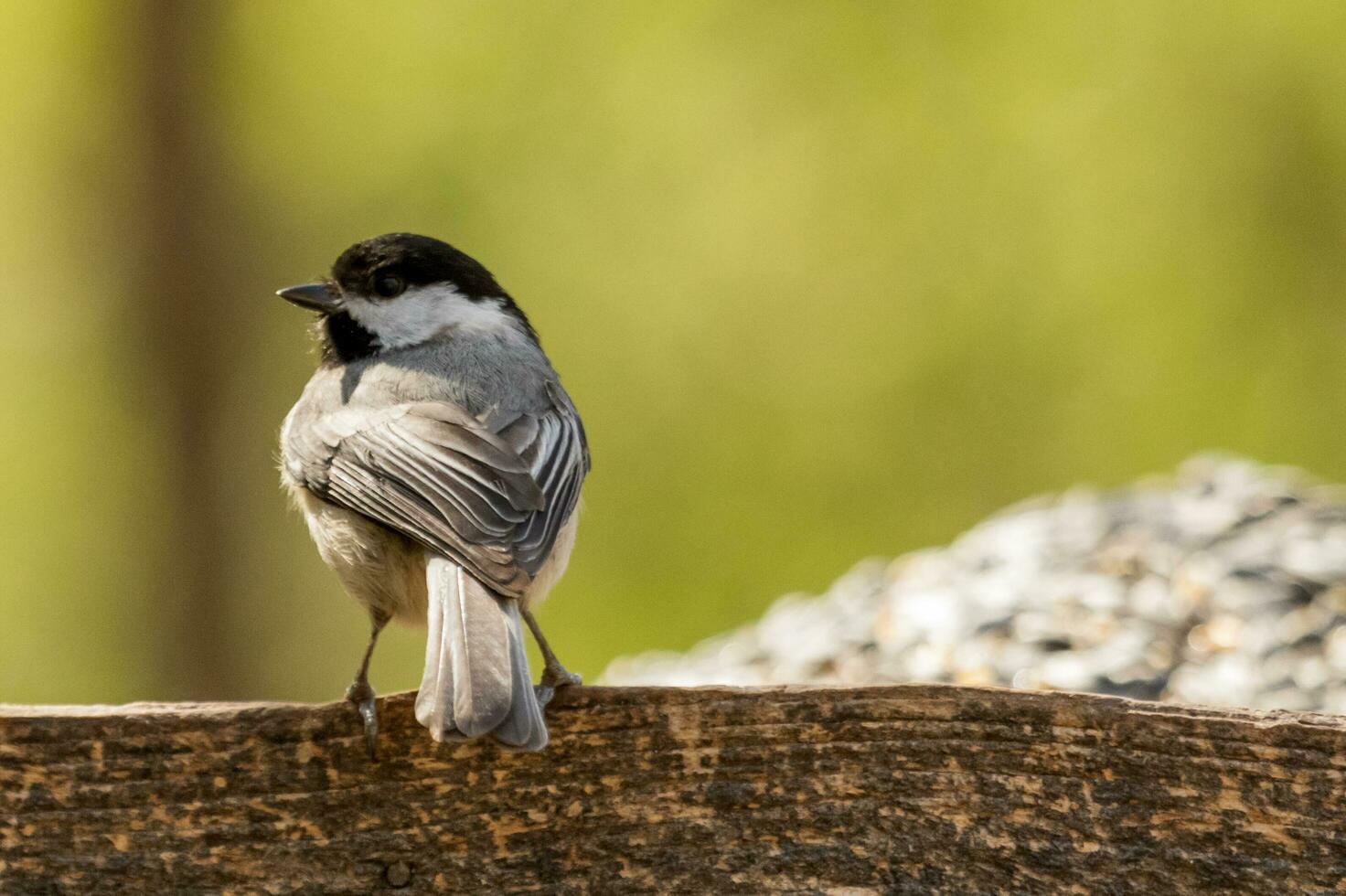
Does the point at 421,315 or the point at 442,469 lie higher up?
the point at 421,315

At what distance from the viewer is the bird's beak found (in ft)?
8.96

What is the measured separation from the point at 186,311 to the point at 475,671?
4.19 metres

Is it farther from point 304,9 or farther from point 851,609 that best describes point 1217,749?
point 304,9

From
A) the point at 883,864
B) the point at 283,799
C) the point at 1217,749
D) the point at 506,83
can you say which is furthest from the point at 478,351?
the point at 506,83

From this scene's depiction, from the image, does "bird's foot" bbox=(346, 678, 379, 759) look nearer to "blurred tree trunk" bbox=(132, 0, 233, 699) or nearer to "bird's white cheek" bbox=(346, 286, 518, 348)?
"bird's white cheek" bbox=(346, 286, 518, 348)

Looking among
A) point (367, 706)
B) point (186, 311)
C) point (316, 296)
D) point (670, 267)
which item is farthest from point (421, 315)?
point (670, 267)

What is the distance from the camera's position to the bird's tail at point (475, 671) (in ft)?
5.19

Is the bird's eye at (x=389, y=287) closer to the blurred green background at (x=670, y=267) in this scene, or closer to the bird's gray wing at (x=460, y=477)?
the bird's gray wing at (x=460, y=477)

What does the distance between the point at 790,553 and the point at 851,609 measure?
8.19 ft

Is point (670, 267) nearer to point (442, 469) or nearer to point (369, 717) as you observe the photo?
point (442, 469)

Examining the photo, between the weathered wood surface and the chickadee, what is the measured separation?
14cm

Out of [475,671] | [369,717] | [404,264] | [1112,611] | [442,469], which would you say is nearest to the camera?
[475,671]

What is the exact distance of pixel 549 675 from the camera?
2.18m

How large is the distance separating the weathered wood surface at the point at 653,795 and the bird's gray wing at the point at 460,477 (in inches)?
12.6
